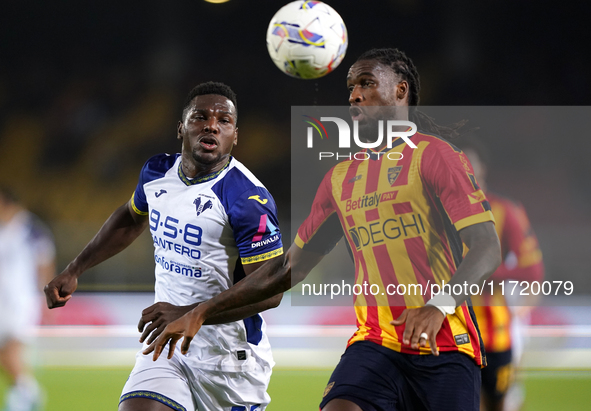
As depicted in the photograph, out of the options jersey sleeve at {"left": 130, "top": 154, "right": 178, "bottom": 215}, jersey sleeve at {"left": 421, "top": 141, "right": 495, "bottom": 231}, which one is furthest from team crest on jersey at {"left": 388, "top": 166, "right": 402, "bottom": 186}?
jersey sleeve at {"left": 130, "top": 154, "right": 178, "bottom": 215}

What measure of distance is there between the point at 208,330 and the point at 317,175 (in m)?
6.91

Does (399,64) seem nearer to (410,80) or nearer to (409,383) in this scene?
(410,80)

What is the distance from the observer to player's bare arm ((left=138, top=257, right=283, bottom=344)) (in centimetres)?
245

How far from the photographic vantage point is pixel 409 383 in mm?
2174

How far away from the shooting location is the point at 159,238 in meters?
2.94

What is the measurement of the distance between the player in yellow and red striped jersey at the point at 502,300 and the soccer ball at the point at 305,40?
111cm

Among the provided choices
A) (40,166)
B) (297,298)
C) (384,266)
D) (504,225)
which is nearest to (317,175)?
(297,298)

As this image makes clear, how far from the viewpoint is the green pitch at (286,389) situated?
16.0 feet

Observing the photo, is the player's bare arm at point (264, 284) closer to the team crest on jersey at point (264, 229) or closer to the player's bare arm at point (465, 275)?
the team crest on jersey at point (264, 229)

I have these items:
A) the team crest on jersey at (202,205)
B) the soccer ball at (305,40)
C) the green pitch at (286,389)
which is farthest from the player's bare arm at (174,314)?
the green pitch at (286,389)

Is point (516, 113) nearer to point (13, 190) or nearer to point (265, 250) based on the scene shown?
point (13, 190)

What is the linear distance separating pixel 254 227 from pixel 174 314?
52cm

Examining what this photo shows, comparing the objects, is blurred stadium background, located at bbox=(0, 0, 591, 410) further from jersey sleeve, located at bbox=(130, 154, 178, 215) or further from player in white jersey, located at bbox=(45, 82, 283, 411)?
player in white jersey, located at bbox=(45, 82, 283, 411)

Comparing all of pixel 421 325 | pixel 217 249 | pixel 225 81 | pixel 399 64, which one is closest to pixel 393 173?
pixel 399 64
